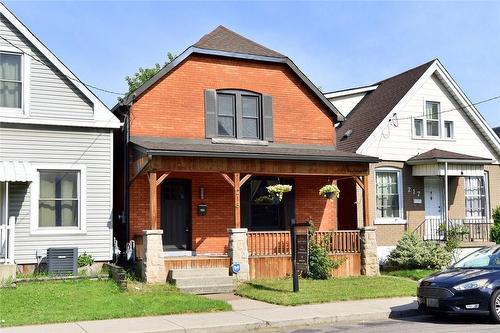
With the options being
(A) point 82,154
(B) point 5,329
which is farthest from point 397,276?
(B) point 5,329

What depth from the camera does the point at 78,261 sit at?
15969 millimetres

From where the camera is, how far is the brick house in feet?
53.8

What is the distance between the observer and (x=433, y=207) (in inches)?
853

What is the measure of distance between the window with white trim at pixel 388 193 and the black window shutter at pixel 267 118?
14.1ft

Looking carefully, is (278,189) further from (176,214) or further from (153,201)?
(153,201)

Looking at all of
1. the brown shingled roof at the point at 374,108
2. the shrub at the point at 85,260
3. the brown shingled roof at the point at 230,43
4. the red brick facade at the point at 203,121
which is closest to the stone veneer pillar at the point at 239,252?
the red brick facade at the point at 203,121

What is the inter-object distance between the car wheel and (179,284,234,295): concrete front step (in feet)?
20.8

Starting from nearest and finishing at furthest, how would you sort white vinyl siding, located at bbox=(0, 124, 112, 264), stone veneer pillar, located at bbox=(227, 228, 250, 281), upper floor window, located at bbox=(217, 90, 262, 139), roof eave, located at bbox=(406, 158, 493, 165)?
white vinyl siding, located at bbox=(0, 124, 112, 264)
stone veneer pillar, located at bbox=(227, 228, 250, 281)
upper floor window, located at bbox=(217, 90, 262, 139)
roof eave, located at bbox=(406, 158, 493, 165)

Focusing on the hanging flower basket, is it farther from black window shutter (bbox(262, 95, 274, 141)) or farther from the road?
the road

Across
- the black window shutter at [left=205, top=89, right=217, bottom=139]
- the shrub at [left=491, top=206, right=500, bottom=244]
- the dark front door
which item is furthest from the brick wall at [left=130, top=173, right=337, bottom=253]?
the shrub at [left=491, top=206, right=500, bottom=244]

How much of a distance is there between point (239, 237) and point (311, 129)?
18.3 feet

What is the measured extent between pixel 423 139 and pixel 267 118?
6268mm

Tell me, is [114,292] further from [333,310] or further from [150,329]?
[333,310]

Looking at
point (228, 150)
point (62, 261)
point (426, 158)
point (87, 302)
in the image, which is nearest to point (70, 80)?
point (228, 150)
